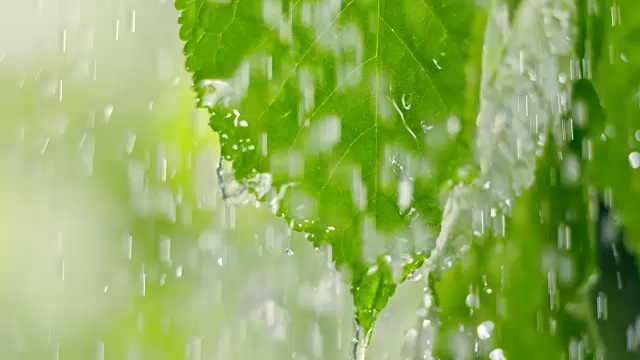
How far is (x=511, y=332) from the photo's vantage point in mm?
232

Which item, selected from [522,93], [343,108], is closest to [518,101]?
[522,93]

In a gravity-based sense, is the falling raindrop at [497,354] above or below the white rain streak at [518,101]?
below

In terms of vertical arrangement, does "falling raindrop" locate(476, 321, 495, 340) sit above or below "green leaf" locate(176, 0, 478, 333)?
below

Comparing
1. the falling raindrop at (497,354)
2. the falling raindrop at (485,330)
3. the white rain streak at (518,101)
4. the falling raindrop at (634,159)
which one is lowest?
the falling raindrop at (497,354)

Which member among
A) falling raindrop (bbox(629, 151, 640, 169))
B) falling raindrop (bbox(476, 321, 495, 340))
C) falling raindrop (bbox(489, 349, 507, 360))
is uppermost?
falling raindrop (bbox(629, 151, 640, 169))

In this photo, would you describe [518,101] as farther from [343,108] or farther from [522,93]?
[343,108]

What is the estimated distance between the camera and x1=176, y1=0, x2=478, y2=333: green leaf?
0.17 metres

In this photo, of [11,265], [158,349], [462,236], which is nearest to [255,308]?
[158,349]

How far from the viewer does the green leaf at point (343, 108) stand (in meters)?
0.17

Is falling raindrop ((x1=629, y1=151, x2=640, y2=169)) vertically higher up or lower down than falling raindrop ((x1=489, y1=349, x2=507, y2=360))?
higher up

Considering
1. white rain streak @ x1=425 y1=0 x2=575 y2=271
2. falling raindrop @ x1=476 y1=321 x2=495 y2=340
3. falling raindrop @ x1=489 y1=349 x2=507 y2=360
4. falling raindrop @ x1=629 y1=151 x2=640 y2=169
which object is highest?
white rain streak @ x1=425 y1=0 x2=575 y2=271

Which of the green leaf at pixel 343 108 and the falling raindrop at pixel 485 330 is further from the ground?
the green leaf at pixel 343 108

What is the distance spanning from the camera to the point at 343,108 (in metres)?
0.18

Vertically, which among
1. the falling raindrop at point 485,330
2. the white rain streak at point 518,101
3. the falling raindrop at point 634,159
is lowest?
the falling raindrop at point 485,330
